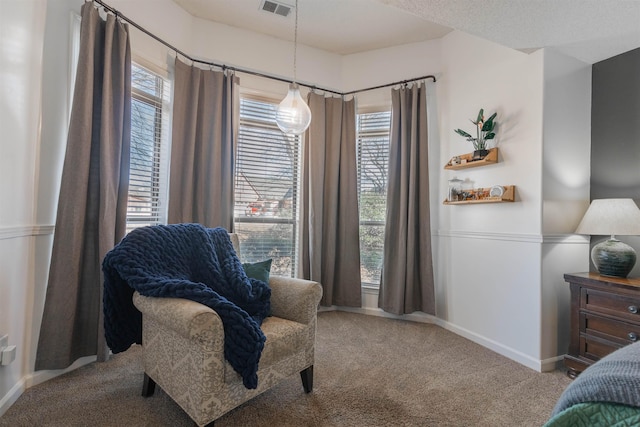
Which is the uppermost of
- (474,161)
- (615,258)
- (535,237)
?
(474,161)

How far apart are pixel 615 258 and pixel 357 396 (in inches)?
73.2

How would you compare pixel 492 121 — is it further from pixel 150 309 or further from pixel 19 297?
pixel 19 297

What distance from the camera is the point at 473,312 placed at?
2.76 meters

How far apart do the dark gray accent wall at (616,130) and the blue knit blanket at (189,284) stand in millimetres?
2570

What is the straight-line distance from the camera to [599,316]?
2.03 metres

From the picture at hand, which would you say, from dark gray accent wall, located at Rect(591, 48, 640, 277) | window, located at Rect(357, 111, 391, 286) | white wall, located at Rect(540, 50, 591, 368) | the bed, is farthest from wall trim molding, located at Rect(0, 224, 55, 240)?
dark gray accent wall, located at Rect(591, 48, 640, 277)

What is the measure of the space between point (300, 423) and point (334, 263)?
1.90 meters

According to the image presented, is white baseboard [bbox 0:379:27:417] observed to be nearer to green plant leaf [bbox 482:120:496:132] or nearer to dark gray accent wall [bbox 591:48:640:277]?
green plant leaf [bbox 482:120:496:132]

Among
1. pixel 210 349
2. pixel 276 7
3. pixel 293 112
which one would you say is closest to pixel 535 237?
pixel 293 112

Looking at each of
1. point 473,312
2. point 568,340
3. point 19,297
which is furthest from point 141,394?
point 568,340

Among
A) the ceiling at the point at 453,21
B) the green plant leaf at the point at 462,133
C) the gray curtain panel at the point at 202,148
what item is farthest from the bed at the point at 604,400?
the gray curtain panel at the point at 202,148

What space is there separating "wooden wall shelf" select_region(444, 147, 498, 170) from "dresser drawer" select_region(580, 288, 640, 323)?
1.10 meters

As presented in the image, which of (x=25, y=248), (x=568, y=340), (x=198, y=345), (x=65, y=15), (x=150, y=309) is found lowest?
(x=568, y=340)

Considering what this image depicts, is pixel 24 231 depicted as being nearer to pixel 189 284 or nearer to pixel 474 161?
pixel 189 284
